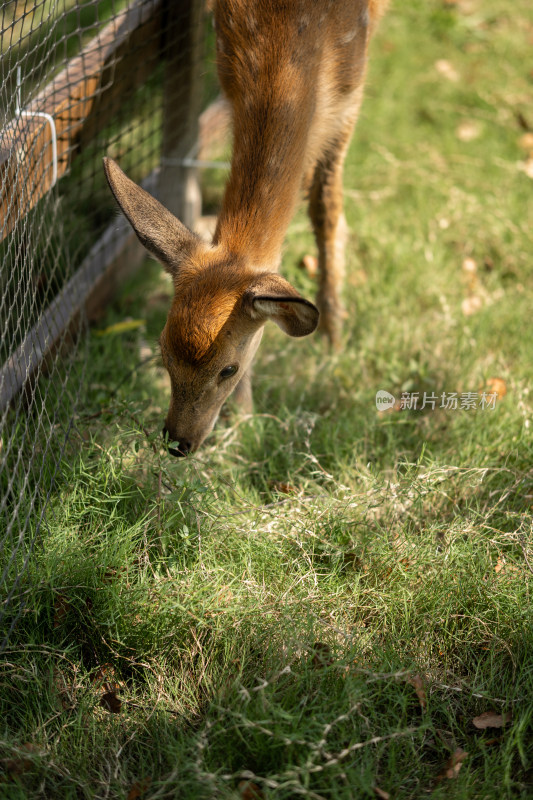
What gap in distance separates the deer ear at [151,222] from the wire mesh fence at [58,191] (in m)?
0.45

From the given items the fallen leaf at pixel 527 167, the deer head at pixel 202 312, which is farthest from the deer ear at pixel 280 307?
the fallen leaf at pixel 527 167

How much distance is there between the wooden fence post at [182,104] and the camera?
5.08 m

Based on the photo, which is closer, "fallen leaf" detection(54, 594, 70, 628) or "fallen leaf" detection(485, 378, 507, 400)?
"fallen leaf" detection(54, 594, 70, 628)

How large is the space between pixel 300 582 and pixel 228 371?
1.00 meters

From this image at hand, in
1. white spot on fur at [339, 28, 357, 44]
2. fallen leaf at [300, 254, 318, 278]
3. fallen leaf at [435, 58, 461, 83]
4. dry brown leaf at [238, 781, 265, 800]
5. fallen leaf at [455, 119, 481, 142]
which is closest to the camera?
dry brown leaf at [238, 781, 265, 800]

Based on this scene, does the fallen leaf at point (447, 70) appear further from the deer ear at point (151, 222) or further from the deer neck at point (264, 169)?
the deer ear at point (151, 222)

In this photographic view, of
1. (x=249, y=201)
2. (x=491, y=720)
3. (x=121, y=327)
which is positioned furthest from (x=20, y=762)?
(x=121, y=327)

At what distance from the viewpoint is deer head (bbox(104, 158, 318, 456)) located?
3.28m

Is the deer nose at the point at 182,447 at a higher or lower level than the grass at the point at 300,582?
higher

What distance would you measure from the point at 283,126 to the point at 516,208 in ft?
9.25

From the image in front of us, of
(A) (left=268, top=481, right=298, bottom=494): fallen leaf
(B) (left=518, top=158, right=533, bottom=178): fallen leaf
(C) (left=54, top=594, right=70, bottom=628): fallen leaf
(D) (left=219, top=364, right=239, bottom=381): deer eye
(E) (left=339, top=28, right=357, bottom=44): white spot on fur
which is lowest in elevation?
(A) (left=268, top=481, right=298, bottom=494): fallen leaf

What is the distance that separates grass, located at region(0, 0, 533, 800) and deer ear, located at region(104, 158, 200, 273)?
0.77 m

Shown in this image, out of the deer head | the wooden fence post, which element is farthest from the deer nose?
the wooden fence post

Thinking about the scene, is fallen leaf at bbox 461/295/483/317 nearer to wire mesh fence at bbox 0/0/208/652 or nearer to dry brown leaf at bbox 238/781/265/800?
wire mesh fence at bbox 0/0/208/652
